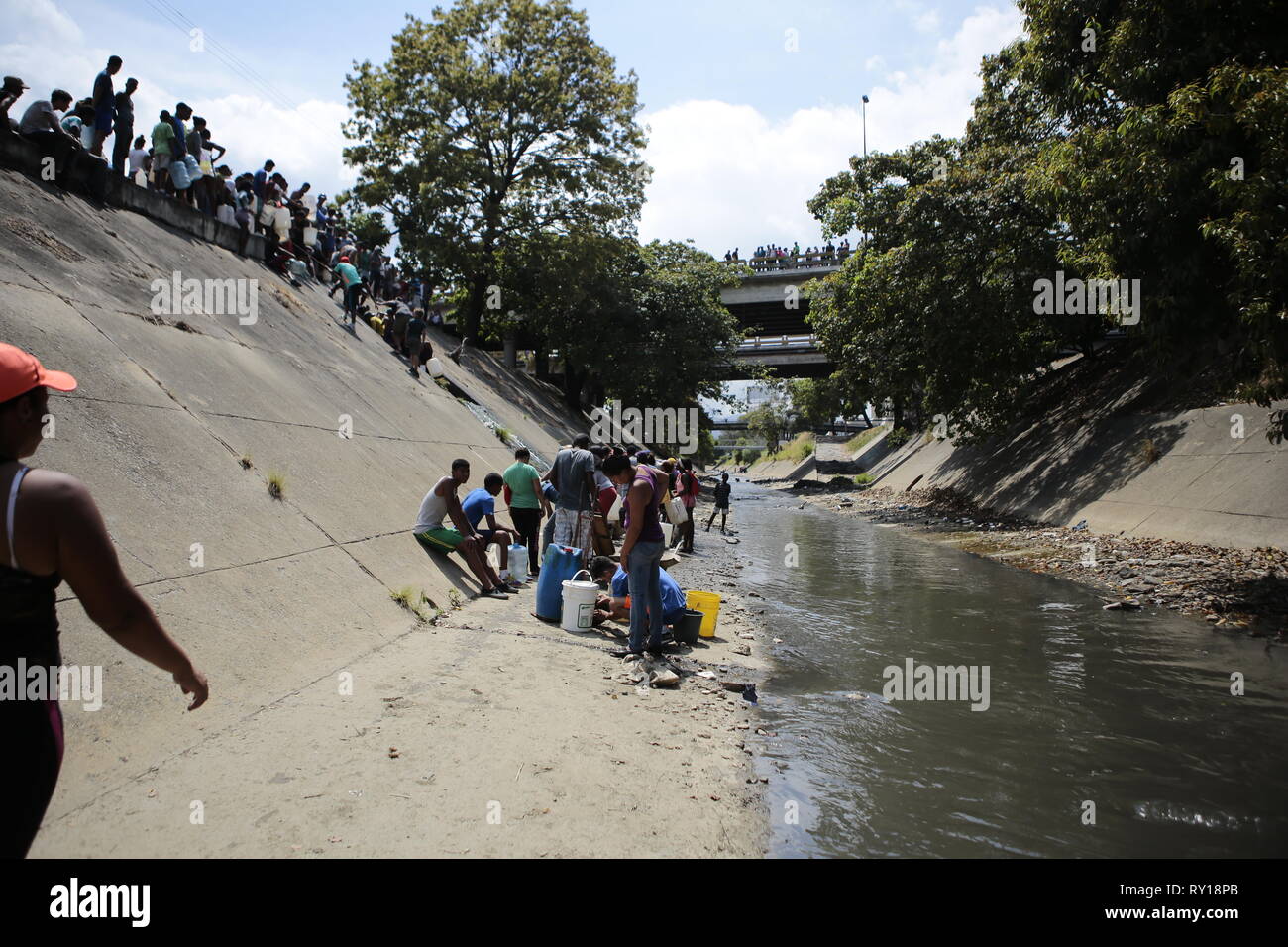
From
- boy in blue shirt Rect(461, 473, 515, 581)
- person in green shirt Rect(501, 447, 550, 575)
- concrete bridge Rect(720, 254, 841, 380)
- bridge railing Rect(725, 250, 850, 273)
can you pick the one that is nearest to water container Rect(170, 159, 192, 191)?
person in green shirt Rect(501, 447, 550, 575)

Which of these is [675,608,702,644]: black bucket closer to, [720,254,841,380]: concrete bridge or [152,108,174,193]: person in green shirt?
[152,108,174,193]: person in green shirt

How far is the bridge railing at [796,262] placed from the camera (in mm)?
48938

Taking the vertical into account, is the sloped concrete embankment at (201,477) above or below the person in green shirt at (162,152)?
below

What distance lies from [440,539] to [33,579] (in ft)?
24.5

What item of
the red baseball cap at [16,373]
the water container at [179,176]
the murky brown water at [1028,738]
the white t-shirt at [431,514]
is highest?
the water container at [179,176]

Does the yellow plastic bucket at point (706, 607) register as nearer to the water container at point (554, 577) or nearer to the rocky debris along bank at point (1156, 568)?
the water container at point (554, 577)

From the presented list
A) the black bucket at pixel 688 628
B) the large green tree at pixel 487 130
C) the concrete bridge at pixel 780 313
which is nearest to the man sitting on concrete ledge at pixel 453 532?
the black bucket at pixel 688 628

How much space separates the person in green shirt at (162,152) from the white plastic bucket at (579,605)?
12708 millimetres

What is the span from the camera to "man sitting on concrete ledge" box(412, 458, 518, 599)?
938cm

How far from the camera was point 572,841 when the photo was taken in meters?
3.84

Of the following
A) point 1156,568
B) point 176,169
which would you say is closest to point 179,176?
point 176,169

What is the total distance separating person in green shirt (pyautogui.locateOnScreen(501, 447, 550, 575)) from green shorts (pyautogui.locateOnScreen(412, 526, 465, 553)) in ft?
3.94

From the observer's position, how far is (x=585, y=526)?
1020 centimetres
